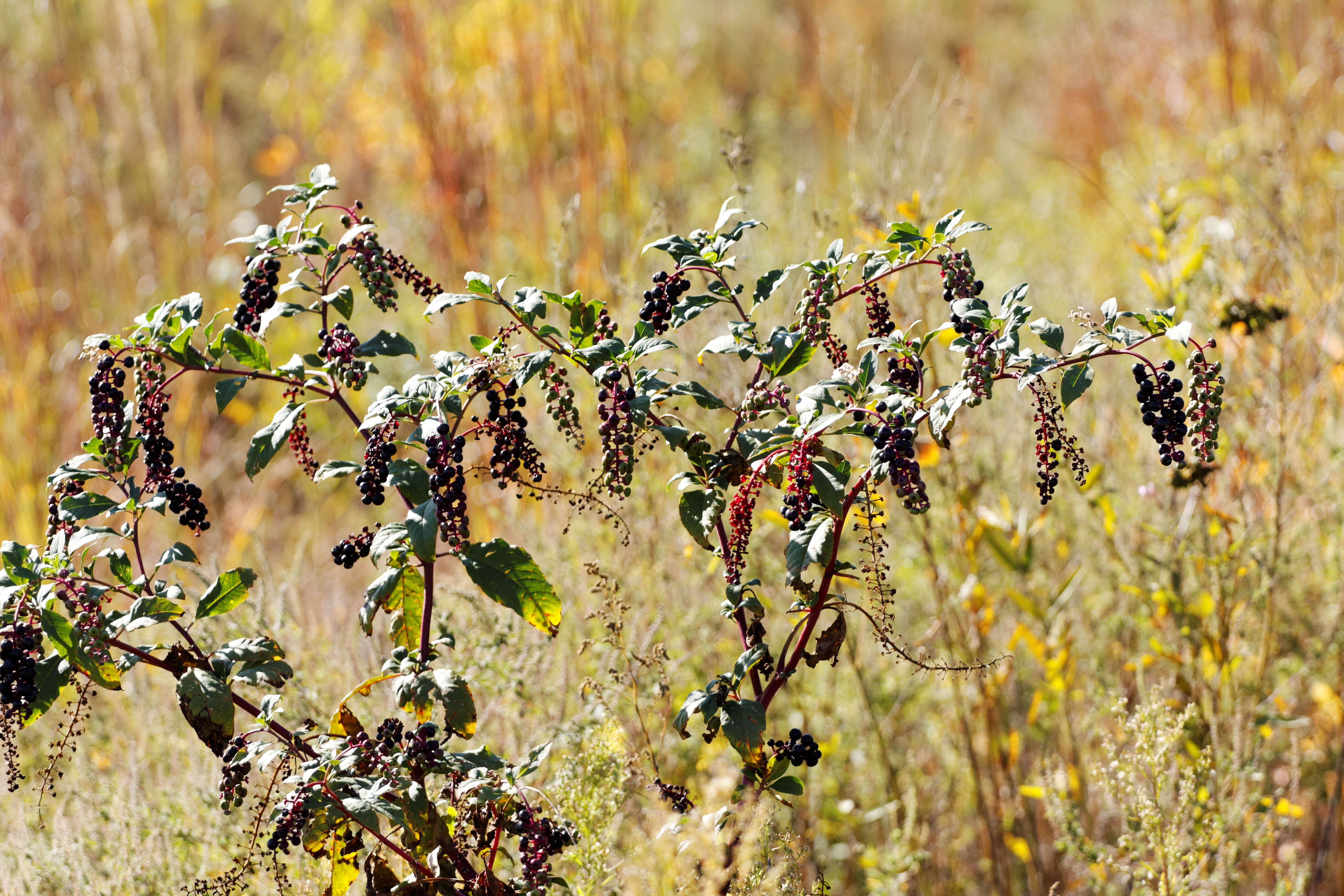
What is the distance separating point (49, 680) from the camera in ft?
4.08

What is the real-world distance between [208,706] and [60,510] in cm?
28

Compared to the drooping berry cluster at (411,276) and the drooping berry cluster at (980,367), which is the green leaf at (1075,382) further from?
the drooping berry cluster at (411,276)

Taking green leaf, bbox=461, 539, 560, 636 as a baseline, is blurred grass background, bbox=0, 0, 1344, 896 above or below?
above

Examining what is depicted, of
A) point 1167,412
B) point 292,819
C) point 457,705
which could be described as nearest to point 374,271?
point 457,705

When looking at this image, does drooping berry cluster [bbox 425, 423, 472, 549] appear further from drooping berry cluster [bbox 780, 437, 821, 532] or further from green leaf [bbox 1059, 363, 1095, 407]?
green leaf [bbox 1059, 363, 1095, 407]

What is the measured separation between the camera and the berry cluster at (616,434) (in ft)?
3.65

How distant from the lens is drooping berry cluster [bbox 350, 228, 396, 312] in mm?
1272

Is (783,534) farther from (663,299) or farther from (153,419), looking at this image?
(153,419)

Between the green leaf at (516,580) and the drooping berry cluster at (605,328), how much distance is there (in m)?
0.26

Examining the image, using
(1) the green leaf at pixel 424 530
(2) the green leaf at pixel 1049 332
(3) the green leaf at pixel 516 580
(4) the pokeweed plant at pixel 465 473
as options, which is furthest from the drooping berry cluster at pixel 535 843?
(2) the green leaf at pixel 1049 332

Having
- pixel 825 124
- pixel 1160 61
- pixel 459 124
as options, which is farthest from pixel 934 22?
pixel 459 124

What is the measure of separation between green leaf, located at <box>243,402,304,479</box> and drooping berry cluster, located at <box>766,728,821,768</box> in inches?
25.4

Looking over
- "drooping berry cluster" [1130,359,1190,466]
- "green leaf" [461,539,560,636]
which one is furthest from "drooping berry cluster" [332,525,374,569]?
"drooping berry cluster" [1130,359,1190,466]

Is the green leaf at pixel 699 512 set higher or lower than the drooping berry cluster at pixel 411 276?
lower
